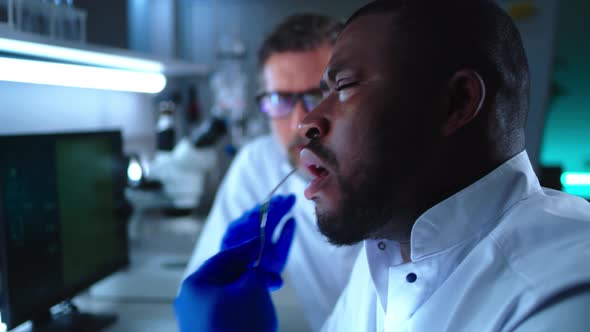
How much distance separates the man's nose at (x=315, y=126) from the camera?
28.7 inches

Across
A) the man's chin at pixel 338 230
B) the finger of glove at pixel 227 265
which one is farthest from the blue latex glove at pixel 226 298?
the man's chin at pixel 338 230

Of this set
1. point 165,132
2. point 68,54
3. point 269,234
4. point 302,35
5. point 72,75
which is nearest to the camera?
point 269,234


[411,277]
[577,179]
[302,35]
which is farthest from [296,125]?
[577,179]

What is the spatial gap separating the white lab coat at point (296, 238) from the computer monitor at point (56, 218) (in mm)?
301

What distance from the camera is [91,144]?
1.19 meters

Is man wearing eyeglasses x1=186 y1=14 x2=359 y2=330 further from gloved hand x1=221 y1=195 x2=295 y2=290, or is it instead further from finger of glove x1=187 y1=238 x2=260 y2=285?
finger of glove x1=187 y1=238 x2=260 y2=285

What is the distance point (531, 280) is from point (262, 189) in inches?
52.0

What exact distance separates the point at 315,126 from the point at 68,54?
2.93 ft

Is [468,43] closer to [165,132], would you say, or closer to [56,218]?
[56,218]

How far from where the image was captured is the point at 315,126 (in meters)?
0.73

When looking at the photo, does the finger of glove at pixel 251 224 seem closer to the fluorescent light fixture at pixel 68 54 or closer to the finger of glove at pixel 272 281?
the finger of glove at pixel 272 281

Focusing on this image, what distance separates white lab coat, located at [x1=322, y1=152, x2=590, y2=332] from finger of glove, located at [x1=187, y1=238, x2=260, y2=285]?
320 millimetres

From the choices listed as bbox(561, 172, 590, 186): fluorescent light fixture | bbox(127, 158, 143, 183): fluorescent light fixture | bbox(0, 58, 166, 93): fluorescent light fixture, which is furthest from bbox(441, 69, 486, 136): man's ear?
bbox(561, 172, 590, 186): fluorescent light fixture

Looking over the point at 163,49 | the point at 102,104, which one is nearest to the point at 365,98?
the point at 102,104
